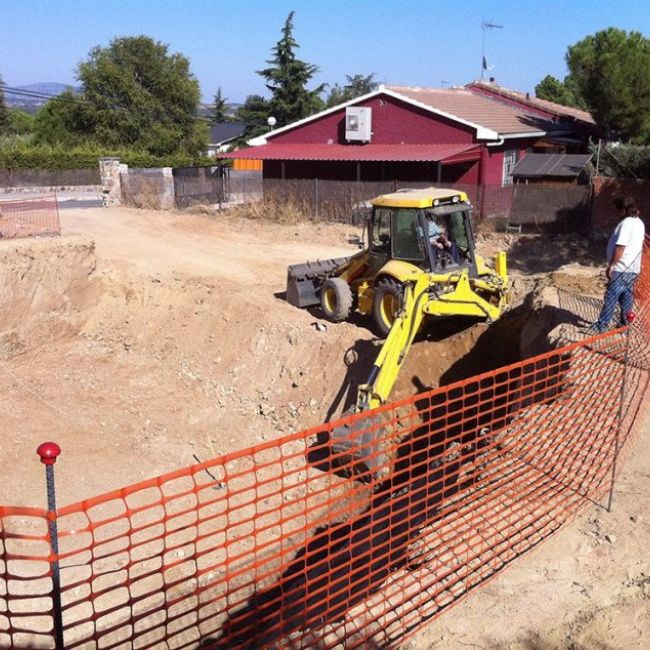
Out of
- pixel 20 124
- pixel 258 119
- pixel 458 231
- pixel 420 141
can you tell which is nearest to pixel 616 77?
pixel 420 141

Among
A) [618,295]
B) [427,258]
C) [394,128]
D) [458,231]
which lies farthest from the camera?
[394,128]

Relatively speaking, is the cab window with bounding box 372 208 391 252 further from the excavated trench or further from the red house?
the red house

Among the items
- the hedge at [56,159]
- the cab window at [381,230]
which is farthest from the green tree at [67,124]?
the cab window at [381,230]

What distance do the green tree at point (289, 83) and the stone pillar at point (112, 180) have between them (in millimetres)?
24328

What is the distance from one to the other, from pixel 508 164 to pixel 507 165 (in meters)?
0.13

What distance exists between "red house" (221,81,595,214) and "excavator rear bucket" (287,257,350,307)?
10304 millimetres

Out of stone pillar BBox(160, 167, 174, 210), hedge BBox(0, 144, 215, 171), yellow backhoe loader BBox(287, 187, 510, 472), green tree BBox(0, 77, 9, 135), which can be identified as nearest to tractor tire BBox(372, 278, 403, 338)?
yellow backhoe loader BBox(287, 187, 510, 472)

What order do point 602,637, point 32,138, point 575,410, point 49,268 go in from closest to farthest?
point 602,637
point 575,410
point 49,268
point 32,138

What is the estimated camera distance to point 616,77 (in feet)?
71.4

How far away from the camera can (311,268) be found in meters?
13.0

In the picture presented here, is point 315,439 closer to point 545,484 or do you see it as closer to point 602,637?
point 545,484

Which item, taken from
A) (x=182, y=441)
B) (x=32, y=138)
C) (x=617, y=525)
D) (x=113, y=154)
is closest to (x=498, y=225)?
(x=182, y=441)

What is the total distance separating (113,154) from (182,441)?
3674 cm

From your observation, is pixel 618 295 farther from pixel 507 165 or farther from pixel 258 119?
pixel 258 119
